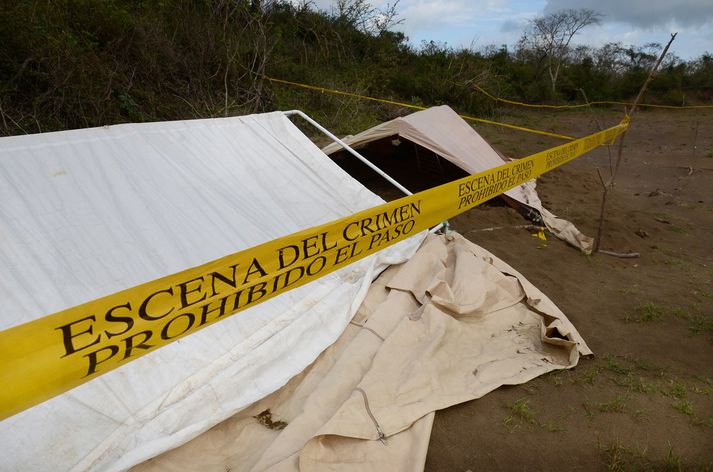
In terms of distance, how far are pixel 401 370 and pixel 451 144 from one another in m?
4.52

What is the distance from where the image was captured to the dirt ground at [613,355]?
2297mm

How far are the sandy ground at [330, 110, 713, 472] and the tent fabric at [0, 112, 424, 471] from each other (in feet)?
3.70

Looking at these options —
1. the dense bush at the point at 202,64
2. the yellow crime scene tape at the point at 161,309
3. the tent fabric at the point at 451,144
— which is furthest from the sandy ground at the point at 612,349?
the dense bush at the point at 202,64

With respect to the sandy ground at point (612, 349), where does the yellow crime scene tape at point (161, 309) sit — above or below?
above

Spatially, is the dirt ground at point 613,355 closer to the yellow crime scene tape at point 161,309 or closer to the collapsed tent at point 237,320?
the collapsed tent at point 237,320

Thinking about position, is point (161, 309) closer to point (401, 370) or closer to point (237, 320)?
point (237, 320)

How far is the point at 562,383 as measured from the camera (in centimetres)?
280

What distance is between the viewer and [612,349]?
3330 millimetres

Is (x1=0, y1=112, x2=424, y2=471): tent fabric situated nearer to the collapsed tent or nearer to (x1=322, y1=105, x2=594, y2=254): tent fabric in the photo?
the collapsed tent

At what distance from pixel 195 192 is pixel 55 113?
5.17 metres

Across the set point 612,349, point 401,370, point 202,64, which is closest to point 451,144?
point 612,349

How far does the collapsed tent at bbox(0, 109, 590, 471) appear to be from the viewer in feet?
6.89

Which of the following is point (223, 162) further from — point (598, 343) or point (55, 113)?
point (55, 113)

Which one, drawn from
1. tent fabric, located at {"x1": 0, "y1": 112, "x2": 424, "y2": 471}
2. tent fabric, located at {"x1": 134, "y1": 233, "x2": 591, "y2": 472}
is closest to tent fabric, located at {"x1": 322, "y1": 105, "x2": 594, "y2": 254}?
tent fabric, located at {"x1": 0, "y1": 112, "x2": 424, "y2": 471}
